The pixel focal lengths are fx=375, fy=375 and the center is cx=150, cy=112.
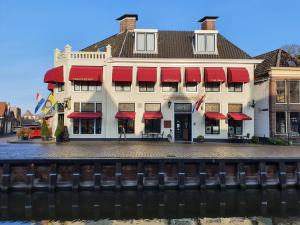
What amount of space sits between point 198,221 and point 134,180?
A: 19.8 ft

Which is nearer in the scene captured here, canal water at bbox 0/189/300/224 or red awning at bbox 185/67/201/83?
canal water at bbox 0/189/300/224

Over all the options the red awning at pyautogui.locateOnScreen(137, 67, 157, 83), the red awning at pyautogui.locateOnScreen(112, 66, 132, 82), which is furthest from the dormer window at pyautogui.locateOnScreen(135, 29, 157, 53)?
the red awning at pyautogui.locateOnScreen(112, 66, 132, 82)

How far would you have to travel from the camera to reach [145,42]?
41.1m

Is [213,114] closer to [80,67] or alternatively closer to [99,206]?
[80,67]

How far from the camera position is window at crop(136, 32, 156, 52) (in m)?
41.0

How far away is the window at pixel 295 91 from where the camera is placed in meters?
40.1

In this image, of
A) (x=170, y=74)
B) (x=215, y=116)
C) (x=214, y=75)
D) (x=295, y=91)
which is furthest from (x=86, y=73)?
(x=295, y=91)

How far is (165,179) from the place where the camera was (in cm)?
Result: 2131

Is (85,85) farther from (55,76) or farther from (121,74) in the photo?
(121,74)

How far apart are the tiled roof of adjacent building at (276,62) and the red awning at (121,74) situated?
14852mm

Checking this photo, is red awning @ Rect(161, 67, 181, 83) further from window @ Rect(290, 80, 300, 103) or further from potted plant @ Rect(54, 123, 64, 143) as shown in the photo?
window @ Rect(290, 80, 300, 103)

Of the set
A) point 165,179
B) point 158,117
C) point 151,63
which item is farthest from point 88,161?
point 151,63

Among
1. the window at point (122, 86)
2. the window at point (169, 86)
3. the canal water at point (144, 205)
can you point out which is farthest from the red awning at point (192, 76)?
the canal water at point (144, 205)

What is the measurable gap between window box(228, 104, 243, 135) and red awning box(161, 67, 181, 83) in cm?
669
